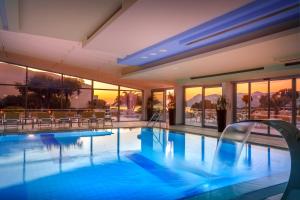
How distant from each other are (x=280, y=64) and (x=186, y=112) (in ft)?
21.9

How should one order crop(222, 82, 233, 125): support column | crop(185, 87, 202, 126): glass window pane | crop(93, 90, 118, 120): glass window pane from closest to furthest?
crop(222, 82, 233, 125): support column < crop(185, 87, 202, 126): glass window pane < crop(93, 90, 118, 120): glass window pane

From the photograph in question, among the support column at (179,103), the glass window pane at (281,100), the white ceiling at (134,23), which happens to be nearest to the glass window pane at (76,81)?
the support column at (179,103)

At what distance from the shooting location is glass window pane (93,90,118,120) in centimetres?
1606

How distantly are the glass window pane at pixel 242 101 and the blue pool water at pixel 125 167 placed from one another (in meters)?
2.47

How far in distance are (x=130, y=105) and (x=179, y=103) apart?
387 cm

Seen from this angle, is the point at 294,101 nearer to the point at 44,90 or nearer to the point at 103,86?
the point at 103,86

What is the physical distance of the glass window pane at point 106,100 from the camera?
52.7 ft

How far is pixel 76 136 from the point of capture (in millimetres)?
10781

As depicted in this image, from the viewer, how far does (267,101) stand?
33.8 feet

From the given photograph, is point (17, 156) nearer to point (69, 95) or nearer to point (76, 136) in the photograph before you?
point (76, 136)

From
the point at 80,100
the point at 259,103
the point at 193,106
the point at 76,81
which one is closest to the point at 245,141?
the point at 259,103

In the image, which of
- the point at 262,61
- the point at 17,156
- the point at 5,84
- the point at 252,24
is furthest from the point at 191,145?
the point at 5,84

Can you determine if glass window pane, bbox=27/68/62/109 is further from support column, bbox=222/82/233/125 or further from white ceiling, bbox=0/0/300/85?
support column, bbox=222/82/233/125

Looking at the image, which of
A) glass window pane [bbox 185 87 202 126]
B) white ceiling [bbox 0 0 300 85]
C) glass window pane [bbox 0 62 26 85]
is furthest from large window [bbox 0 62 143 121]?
white ceiling [bbox 0 0 300 85]
